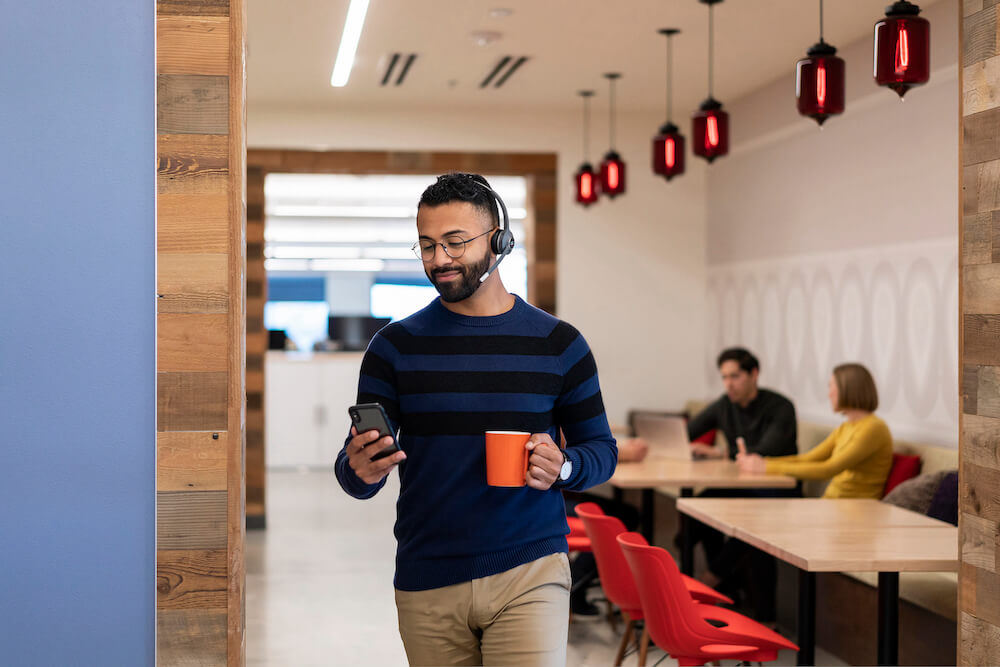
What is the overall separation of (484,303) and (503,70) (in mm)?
5085

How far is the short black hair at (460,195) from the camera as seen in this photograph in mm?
2043

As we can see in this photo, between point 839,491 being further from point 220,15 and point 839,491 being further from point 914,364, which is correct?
point 220,15

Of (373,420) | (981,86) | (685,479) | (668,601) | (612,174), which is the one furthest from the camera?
(612,174)

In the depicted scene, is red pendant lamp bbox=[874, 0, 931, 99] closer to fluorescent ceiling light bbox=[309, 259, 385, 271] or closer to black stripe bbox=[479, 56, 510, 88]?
black stripe bbox=[479, 56, 510, 88]

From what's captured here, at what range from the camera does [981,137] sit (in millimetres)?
2686

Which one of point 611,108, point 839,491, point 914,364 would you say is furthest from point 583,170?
point 839,491

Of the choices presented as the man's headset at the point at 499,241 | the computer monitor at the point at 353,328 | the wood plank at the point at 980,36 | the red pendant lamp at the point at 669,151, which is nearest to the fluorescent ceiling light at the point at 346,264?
the computer monitor at the point at 353,328

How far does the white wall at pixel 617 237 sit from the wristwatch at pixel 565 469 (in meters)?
6.35

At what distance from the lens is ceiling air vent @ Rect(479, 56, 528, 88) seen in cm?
668

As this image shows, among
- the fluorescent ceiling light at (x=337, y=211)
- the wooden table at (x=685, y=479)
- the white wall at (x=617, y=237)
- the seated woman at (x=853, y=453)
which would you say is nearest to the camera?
the wooden table at (x=685, y=479)

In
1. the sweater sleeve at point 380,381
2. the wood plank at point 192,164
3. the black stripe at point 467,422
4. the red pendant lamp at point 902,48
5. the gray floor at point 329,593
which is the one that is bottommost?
the gray floor at point 329,593

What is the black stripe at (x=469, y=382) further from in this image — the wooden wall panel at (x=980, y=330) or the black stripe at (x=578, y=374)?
the wooden wall panel at (x=980, y=330)

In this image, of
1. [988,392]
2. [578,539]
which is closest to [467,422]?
[988,392]

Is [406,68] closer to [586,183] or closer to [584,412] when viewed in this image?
[586,183]
